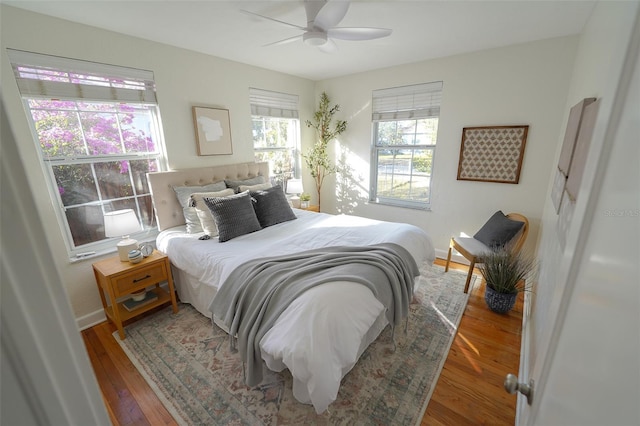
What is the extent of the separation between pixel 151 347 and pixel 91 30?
2.53m

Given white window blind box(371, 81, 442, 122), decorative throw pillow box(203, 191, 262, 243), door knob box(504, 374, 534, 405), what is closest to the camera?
door knob box(504, 374, 534, 405)

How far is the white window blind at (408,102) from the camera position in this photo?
320 centimetres

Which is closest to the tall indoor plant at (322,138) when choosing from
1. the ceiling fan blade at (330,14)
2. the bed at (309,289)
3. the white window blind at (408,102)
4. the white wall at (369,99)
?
the white wall at (369,99)

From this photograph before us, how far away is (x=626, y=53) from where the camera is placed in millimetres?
501

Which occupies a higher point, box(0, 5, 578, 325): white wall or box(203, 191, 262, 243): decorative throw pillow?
box(0, 5, 578, 325): white wall

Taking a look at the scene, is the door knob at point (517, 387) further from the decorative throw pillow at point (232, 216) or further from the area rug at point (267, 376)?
the decorative throw pillow at point (232, 216)

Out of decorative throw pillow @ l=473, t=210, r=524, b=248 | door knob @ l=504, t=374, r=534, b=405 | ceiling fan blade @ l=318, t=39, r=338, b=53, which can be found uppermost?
ceiling fan blade @ l=318, t=39, r=338, b=53

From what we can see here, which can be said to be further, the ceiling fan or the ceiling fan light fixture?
the ceiling fan light fixture

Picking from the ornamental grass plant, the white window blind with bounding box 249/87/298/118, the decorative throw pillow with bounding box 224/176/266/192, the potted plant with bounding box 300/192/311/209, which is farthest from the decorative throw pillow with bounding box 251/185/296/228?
the ornamental grass plant

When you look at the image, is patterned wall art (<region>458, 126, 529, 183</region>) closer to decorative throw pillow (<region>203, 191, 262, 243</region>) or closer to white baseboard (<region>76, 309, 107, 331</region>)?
decorative throw pillow (<region>203, 191, 262, 243</region>)

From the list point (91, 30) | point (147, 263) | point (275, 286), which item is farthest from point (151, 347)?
point (91, 30)

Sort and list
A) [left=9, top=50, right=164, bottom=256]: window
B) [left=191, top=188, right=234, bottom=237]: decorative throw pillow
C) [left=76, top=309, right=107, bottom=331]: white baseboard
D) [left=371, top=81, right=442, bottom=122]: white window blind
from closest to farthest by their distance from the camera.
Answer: [left=9, top=50, right=164, bottom=256]: window < [left=76, top=309, right=107, bottom=331]: white baseboard < [left=191, top=188, right=234, bottom=237]: decorative throw pillow < [left=371, top=81, right=442, bottom=122]: white window blind

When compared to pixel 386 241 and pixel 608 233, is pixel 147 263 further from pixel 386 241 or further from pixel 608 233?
pixel 608 233

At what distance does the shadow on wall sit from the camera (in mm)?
4090
